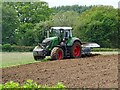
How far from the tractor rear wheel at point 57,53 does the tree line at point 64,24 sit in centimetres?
1454

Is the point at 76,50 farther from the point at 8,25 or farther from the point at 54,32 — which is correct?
the point at 8,25

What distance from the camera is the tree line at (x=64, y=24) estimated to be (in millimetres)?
32875

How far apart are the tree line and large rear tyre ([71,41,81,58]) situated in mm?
13607

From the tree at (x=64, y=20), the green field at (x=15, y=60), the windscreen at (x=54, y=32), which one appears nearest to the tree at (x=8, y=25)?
the tree at (x=64, y=20)

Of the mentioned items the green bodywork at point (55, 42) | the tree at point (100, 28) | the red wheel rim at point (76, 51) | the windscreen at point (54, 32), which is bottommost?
the tree at point (100, 28)

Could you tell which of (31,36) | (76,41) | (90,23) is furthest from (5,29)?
(76,41)

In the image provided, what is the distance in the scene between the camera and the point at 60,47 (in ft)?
51.7

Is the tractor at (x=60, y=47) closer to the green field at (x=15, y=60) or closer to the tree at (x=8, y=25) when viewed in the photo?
the green field at (x=15, y=60)

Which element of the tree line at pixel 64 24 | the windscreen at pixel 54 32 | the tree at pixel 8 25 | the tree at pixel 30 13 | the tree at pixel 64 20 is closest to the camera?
the windscreen at pixel 54 32

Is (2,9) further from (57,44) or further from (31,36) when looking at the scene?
(57,44)

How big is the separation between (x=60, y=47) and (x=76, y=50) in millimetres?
953

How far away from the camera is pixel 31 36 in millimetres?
33875

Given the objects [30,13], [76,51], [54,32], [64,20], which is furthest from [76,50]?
[30,13]

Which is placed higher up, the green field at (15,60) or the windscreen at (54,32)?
the windscreen at (54,32)
